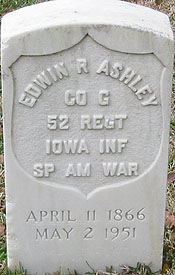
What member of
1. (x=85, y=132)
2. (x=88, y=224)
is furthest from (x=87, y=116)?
(x=88, y=224)

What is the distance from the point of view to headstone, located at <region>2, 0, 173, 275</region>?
3.12 meters

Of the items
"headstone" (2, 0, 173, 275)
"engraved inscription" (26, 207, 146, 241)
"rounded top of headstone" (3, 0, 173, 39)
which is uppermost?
"rounded top of headstone" (3, 0, 173, 39)

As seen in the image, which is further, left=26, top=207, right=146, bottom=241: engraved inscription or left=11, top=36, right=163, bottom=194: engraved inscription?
left=26, top=207, right=146, bottom=241: engraved inscription

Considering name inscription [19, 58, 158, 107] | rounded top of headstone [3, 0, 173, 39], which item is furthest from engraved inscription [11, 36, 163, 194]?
rounded top of headstone [3, 0, 173, 39]

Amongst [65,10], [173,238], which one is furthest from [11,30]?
[173,238]

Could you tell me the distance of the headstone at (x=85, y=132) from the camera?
312cm

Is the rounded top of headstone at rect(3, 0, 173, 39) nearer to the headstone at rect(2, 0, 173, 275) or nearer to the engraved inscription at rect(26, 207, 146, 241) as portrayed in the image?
the headstone at rect(2, 0, 173, 275)

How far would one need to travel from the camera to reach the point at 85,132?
3.29 m

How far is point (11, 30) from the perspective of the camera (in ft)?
10.2

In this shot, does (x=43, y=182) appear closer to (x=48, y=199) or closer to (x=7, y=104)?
(x=48, y=199)

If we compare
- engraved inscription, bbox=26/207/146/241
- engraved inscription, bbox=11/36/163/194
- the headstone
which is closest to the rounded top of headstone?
the headstone

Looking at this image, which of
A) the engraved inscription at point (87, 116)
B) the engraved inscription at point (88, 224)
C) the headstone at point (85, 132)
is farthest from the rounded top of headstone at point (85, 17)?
the engraved inscription at point (88, 224)

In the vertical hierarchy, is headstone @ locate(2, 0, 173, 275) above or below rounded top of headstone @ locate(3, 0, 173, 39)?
below

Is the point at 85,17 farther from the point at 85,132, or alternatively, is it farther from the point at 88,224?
the point at 88,224
